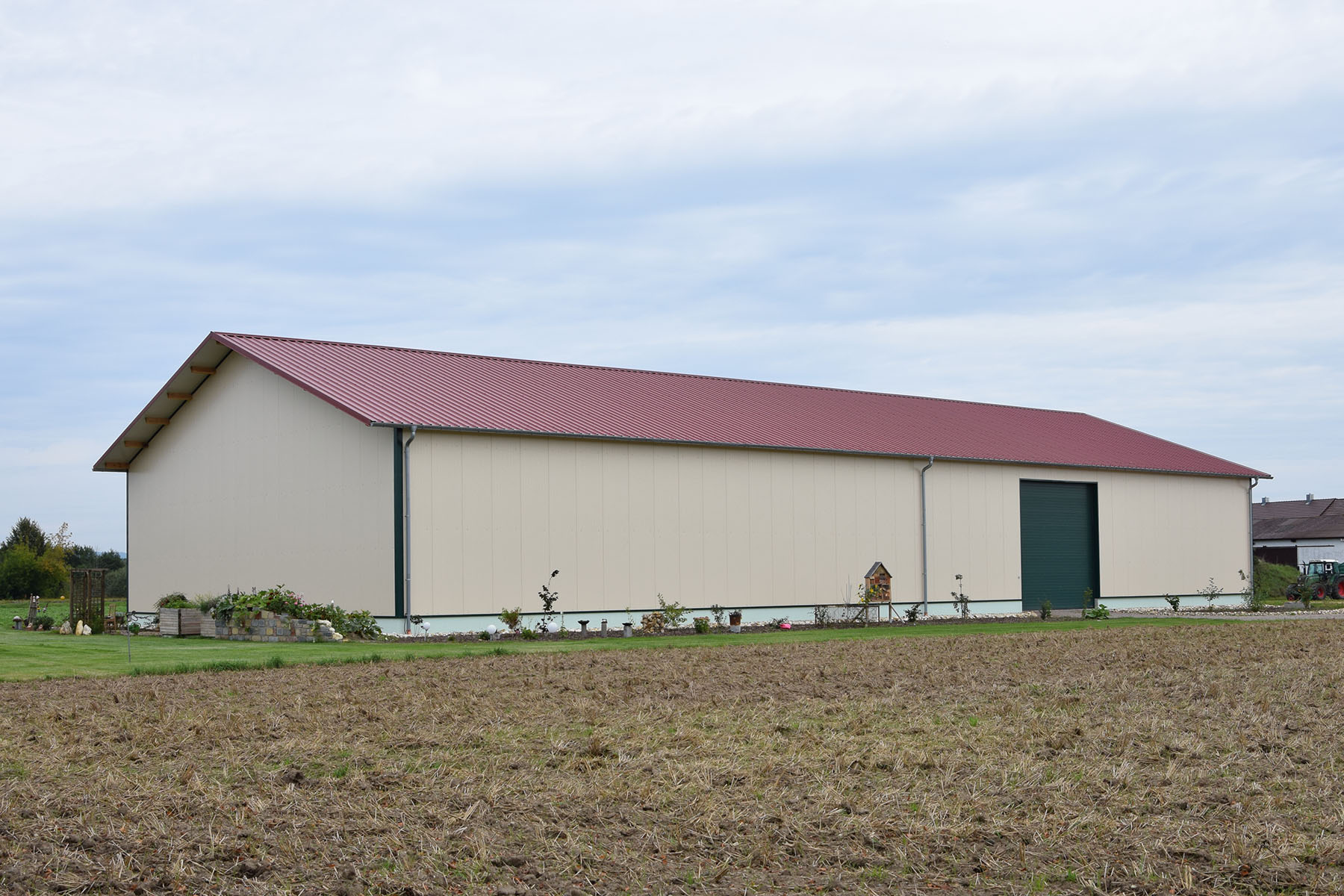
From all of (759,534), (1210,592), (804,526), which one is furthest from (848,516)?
(1210,592)

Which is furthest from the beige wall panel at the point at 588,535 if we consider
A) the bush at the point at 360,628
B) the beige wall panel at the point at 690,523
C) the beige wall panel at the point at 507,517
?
the bush at the point at 360,628

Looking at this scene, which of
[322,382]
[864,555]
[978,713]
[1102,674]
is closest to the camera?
[978,713]

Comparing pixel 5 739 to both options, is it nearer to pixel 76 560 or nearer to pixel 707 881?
pixel 707 881

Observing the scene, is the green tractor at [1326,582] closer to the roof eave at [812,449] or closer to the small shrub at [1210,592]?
the small shrub at [1210,592]

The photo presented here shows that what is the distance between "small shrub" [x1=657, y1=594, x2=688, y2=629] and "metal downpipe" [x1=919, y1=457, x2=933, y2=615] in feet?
23.9

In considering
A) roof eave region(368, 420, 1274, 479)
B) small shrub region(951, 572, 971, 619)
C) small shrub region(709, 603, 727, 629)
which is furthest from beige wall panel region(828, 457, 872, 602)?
small shrub region(709, 603, 727, 629)

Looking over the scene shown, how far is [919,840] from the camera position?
6883mm

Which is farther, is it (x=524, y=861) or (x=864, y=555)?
(x=864, y=555)

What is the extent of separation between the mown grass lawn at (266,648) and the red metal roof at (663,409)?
14.6 ft

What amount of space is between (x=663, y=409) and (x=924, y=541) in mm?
7107

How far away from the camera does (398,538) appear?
23844mm

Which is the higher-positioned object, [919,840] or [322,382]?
[322,382]

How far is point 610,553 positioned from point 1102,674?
41.7ft

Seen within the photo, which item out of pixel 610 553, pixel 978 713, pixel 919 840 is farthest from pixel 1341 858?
pixel 610 553
